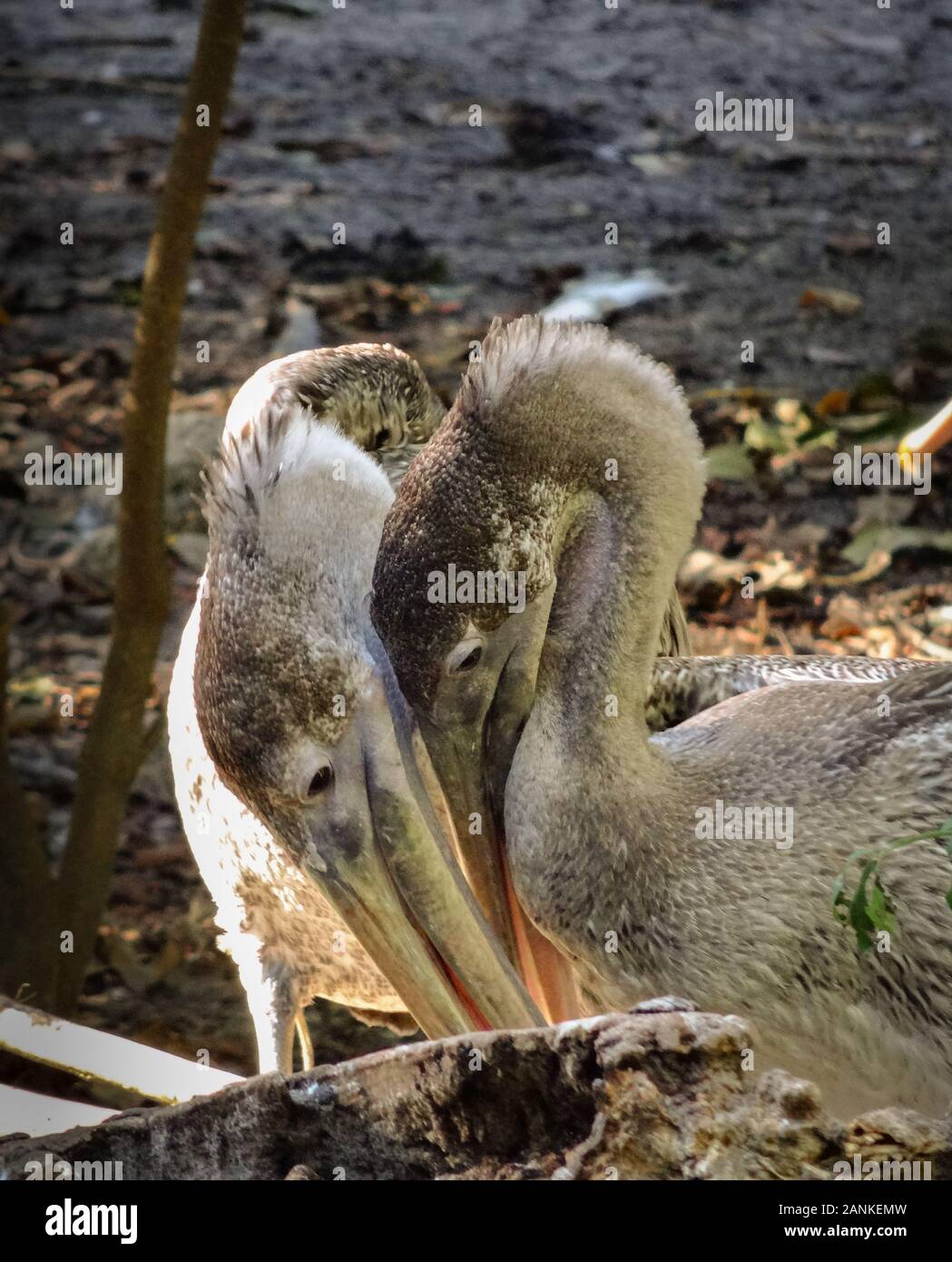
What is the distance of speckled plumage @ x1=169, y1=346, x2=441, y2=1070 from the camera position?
3.16 m

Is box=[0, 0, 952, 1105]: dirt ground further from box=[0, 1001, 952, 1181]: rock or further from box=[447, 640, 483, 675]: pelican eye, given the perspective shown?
box=[0, 1001, 952, 1181]: rock

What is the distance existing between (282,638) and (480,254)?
16.1 feet

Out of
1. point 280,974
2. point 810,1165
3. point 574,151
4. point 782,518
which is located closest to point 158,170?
point 574,151

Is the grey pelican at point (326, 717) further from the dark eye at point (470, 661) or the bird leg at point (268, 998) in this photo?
the bird leg at point (268, 998)

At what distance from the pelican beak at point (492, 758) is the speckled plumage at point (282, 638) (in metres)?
0.22

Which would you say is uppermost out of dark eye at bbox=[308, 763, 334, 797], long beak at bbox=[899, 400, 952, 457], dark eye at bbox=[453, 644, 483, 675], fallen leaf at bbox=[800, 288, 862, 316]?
fallen leaf at bbox=[800, 288, 862, 316]

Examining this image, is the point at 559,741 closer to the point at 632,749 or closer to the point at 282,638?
the point at 632,749

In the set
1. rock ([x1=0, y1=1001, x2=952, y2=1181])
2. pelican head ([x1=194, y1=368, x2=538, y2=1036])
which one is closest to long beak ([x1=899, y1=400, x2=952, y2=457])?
pelican head ([x1=194, y1=368, x2=538, y2=1036])

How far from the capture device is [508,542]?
3258 mm

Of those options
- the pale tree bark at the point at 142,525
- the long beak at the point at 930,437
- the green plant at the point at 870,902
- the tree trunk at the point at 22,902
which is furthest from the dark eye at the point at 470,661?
the tree trunk at the point at 22,902

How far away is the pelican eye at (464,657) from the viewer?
3.25 meters

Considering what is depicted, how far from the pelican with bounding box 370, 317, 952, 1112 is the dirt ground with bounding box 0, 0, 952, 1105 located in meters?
1.80
